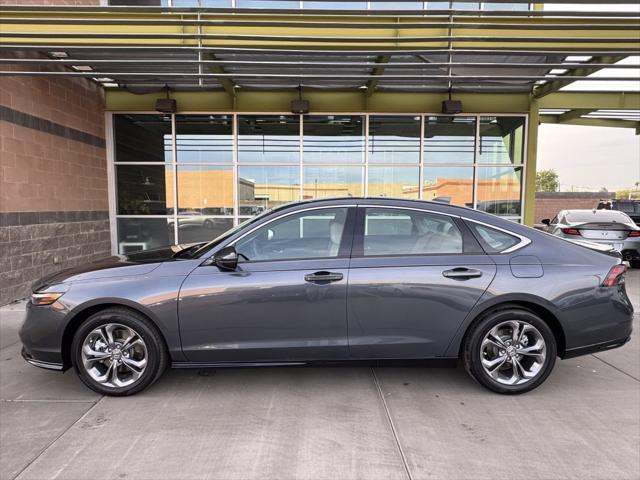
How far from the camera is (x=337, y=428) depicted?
9.63 ft

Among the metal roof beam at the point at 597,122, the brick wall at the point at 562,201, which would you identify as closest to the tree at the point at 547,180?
the brick wall at the point at 562,201

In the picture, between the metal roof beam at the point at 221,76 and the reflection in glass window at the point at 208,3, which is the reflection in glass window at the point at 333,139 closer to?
the metal roof beam at the point at 221,76

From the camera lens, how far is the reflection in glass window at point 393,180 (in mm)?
10117

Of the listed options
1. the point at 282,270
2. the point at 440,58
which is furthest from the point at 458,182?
the point at 282,270

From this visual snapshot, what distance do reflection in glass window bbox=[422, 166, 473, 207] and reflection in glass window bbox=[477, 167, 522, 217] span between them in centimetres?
26

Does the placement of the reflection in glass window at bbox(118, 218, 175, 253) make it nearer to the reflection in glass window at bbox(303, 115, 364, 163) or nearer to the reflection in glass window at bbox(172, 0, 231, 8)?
the reflection in glass window at bbox(303, 115, 364, 163)

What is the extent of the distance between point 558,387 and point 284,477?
A: 8.52 ft

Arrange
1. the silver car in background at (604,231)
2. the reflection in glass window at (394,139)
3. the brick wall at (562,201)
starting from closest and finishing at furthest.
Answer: the silver car in background at (604,231)
the reflection in glass window at (394,139)
the brick wall at (562,201)

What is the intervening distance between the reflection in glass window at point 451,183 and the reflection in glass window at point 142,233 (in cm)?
640

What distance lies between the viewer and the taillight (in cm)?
339

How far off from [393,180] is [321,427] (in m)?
7.95

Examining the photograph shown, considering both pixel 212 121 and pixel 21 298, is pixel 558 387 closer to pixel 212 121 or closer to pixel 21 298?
pixel 21 298

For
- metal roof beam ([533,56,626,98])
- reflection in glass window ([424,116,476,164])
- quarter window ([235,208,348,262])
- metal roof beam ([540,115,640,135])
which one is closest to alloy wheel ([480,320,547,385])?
quarter window ([235,208,348,262])

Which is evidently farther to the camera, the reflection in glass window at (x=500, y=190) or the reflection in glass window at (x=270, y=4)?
the reflection in glass window at (x=500, y=190)
